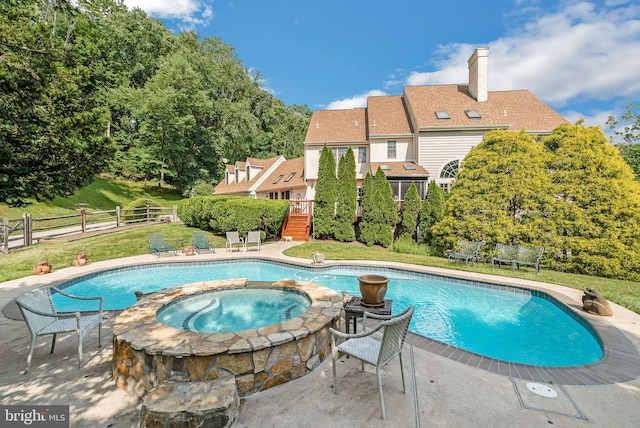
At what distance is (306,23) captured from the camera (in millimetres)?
15555

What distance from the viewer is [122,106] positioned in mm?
31094

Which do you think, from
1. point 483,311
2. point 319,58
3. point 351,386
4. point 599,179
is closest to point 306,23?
point 319,58

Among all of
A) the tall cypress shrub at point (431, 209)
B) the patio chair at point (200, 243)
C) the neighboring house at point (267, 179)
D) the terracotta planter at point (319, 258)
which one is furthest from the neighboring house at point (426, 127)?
the terracotta planter at point (319, 258)

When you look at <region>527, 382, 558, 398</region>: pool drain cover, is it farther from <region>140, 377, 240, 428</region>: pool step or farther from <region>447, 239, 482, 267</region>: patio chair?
<region>447, 239, 482, 267</region>: patio chair

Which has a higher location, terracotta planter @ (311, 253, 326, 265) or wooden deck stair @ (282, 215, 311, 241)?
wooden deck stair @ (282, 215, 311, 241)

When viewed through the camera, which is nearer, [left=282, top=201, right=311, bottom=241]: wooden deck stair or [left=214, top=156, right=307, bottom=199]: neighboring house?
[left=282, top=201, right=311, bottom=241]: wooden deck stair

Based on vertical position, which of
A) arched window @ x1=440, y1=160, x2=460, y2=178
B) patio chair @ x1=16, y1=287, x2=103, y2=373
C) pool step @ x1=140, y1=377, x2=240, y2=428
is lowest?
pool step @ x1=140, y1=377, x2=240, y2=428

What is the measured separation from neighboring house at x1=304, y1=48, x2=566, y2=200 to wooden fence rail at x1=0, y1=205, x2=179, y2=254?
12.1 m

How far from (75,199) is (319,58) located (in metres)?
24.0

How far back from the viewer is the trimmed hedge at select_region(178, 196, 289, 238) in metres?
14.8

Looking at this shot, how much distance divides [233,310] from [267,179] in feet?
65.0

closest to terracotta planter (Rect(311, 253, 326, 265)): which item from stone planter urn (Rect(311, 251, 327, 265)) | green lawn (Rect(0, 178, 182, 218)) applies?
stone planter urn (Rect(311, 251, 327, 265))

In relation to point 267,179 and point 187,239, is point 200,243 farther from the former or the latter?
point 267,179

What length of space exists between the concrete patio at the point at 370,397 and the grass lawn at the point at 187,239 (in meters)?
4.78
